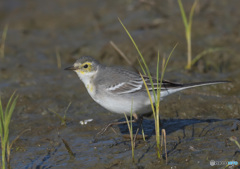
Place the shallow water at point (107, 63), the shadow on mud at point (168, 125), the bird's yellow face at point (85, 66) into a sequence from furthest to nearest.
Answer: the bird's yellow face at point (85, 66)
the shadow on mud at point (168, 125)
the shallow water at point (107, 63)

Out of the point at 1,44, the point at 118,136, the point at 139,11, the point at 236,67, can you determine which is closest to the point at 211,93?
the point at 236,67

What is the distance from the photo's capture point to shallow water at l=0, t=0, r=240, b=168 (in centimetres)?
654

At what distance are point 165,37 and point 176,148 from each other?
5.33 m

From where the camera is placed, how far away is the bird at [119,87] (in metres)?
6.88

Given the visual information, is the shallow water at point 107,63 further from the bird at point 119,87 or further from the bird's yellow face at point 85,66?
the bird's yellow face at point 85,66

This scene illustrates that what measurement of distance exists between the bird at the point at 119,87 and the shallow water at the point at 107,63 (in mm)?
618

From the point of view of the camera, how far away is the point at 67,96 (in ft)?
30.0

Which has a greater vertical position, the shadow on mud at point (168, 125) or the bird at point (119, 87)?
the bird at point (119, 87)

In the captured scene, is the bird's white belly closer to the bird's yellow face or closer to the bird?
the bird

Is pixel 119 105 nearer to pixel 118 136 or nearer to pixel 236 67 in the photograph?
pixel 118 136

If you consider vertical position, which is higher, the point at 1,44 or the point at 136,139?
the point at 1,44

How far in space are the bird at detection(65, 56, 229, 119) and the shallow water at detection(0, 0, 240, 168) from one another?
618 millimetres

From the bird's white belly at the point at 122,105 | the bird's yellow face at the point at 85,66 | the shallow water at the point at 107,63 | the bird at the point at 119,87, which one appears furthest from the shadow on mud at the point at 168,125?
the bird's yellow face at the point at 85,66

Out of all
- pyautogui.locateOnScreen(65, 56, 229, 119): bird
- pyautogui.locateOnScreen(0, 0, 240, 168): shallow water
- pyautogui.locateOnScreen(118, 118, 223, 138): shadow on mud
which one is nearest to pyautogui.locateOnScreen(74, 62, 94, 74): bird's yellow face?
pyautogui.locateOnScreen(65, 56, 229, 119): bird
